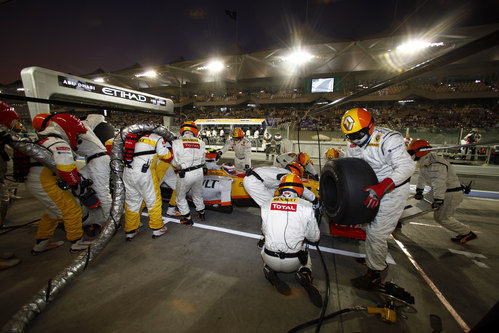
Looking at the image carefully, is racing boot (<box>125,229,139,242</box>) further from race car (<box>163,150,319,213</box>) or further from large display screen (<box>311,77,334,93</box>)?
large display screen (<box>311,77,334,93</box>)

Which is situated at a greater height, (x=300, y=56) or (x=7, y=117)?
(x=300, y=56)

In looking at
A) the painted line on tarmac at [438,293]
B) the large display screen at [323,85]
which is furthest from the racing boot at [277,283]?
the large display screen at [323,85]

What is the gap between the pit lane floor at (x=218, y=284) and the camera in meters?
1.86

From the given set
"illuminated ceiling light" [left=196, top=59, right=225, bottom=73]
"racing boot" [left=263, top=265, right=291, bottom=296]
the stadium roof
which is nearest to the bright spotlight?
"illuminated ceiling light" [left=196, top=59, right=225, bottom=73]

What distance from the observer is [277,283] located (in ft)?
7.14

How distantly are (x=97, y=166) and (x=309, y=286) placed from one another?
3.89 metres

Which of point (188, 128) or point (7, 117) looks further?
point (188, 128)

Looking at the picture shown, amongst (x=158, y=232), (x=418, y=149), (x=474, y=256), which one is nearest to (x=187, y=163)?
(x=158, y=232)

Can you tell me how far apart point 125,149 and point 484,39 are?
12.7ft

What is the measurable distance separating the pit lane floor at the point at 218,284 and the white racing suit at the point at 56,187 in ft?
1.39

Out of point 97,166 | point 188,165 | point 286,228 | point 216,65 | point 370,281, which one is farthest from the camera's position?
point 216,65

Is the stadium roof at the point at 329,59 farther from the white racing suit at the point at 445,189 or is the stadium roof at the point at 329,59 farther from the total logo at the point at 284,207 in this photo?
the total logo at the point at 284,207

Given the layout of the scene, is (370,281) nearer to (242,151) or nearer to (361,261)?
(361,261)

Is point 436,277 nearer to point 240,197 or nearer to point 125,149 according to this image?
point 240,197
